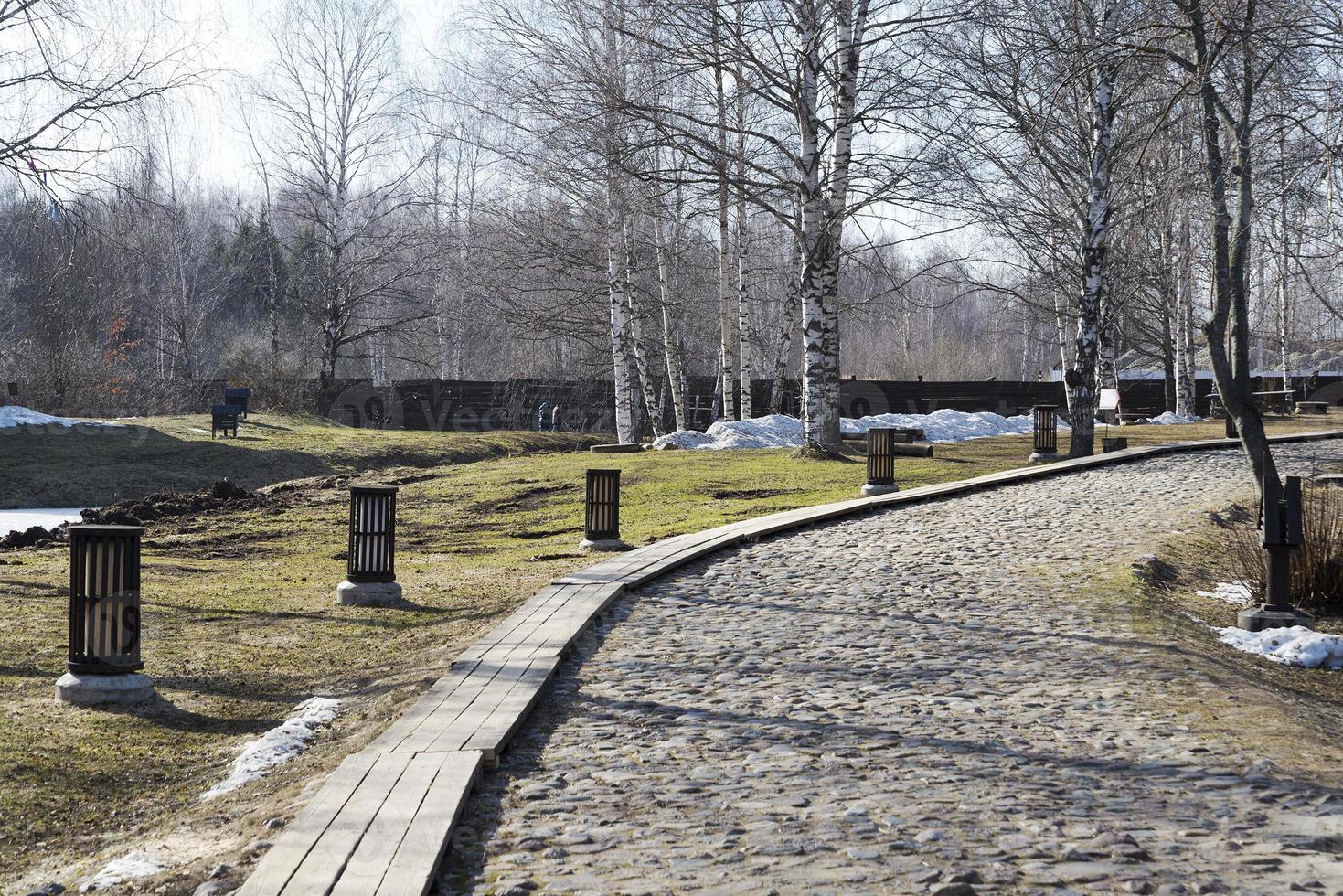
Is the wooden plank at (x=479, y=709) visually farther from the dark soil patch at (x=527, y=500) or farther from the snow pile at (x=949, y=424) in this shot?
the snow pile at (x=949, y=424)

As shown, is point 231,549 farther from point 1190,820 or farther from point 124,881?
point 1190,820

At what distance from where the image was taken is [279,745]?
19.4 ft

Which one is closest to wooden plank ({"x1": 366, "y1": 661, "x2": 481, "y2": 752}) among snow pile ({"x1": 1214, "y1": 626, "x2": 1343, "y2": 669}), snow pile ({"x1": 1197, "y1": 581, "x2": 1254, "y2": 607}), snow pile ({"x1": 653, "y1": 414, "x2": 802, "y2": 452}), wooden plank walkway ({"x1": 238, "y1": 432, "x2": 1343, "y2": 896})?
wooden plank walkway ({"x1": 238, "y1": 432, "x2": 1343, "y2": 896})

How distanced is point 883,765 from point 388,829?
1928 mm

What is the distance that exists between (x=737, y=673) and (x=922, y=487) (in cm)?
969

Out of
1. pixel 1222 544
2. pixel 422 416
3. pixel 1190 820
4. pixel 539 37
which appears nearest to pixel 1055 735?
pixel 1190 820

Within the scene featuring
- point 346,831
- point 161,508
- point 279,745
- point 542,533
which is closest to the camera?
point 346,831

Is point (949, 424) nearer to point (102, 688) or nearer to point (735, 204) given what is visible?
point (735, 204)

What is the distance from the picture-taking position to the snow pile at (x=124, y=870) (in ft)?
13.9

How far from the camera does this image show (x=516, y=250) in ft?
93.1

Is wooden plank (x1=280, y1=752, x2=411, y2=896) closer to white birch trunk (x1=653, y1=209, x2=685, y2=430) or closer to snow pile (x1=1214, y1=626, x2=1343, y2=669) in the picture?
snow pile (x1=1214, y1=626, x2=1343, y2=669)

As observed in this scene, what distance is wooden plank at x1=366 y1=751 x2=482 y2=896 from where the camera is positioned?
3.55 m

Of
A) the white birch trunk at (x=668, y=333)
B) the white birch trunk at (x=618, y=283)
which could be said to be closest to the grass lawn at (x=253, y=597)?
the white birch trunk at (x=618, y=283)

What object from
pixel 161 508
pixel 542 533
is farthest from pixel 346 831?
pixel 161 508
